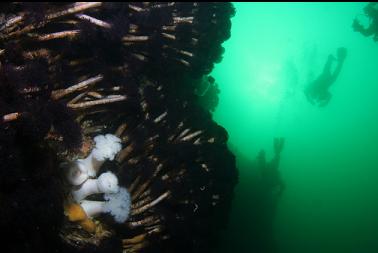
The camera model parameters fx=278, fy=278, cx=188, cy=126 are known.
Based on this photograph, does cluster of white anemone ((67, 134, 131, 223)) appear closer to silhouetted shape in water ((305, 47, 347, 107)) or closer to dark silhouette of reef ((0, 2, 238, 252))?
dark silhouette of reef ((0, 2, 238, 252))

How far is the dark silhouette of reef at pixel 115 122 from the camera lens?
2088 millimetres

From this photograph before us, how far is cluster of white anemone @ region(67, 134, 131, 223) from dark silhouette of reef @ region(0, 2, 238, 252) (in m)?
0.11

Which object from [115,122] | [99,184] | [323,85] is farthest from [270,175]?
[99,184]

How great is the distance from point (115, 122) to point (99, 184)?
955mm

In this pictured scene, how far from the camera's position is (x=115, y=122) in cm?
336

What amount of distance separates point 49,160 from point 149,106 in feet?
5.04

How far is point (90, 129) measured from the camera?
3035 millimetres

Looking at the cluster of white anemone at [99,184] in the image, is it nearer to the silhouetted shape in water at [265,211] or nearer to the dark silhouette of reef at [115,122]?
the dark silhouette of reef at [115,122]

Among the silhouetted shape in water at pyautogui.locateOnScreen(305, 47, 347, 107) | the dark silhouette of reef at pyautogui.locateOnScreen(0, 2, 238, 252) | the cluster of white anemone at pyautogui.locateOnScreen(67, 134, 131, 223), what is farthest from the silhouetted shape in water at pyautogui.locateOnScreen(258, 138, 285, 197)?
the cluster of white anemone at pyautogui.locateOnScreen(67, 134, 131, 223)

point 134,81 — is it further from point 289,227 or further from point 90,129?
point 289,227

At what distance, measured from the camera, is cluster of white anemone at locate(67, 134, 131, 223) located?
253 cm

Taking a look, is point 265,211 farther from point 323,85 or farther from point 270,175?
point 323,85

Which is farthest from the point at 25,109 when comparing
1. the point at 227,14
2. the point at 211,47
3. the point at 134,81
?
the point at 227,14

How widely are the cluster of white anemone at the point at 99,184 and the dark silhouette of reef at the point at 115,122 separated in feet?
0.34
